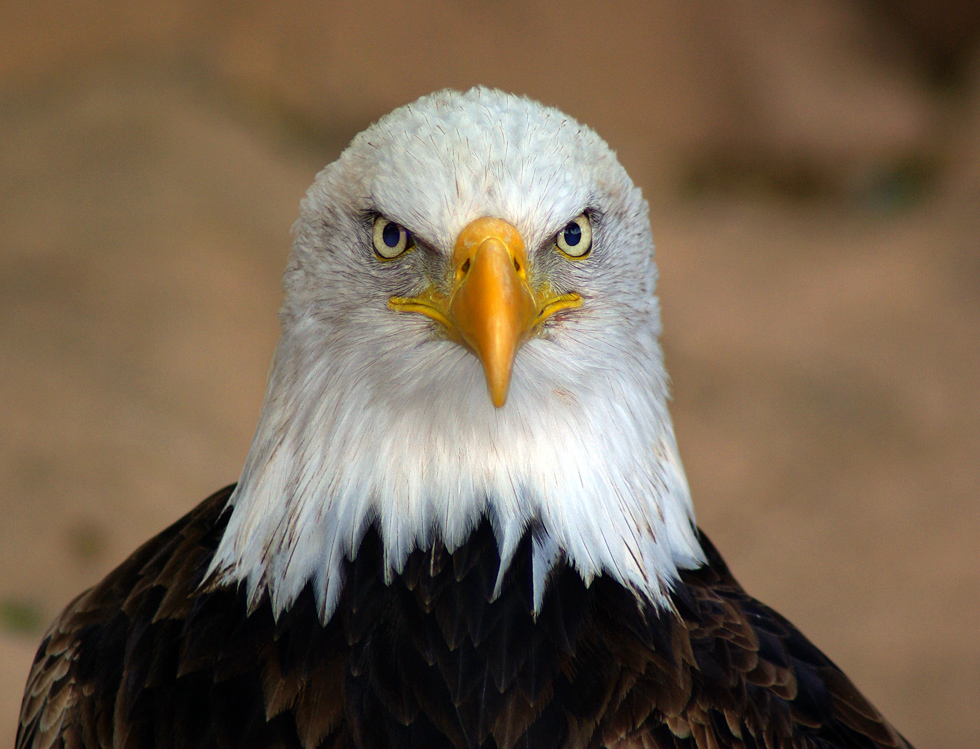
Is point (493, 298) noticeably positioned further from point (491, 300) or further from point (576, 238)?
point (576, 238)

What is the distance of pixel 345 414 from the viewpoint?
180 cm

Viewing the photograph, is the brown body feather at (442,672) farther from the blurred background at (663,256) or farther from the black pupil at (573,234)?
the blurred background at (663,256)

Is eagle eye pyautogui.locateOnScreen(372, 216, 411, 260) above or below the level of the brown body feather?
above

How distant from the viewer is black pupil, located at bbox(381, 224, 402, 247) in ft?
5.83

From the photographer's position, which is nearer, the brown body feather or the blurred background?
the brown body feather

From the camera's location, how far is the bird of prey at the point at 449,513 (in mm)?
1717

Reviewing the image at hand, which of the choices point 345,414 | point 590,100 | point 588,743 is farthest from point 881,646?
point 590,100

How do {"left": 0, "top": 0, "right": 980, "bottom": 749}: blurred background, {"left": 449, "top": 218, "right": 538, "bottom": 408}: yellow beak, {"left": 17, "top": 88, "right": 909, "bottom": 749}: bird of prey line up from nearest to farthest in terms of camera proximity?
{"left": 449, "top": 218, "right": 538, "bottom": 408}: yellow beak, {"left": 17, "top": 88, "right": 909, "bottom": 749}: bird of prey, {"left": 0, "top": 0, "right": 980, "bottom": 749}: blurred background

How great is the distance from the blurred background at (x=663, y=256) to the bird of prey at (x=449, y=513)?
7.73 feet

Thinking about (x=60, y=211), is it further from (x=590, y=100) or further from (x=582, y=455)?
(x=582, y=455)

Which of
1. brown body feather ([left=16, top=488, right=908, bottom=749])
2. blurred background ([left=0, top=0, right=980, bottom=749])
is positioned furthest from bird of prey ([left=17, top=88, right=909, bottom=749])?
blurred background ([left=0, top=0, right=980, bottom=749])

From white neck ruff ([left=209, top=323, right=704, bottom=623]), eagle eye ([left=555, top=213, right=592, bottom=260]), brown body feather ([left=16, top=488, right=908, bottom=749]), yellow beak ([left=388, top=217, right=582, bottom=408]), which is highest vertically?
eagle eye ([left=555, top=213, right=592, bottom=260])

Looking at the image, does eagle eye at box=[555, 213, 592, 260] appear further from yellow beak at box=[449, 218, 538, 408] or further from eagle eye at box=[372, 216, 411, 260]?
eagle eye at box=[372, 216, 411, 260]

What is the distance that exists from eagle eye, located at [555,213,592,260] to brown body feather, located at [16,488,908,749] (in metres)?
0.52
